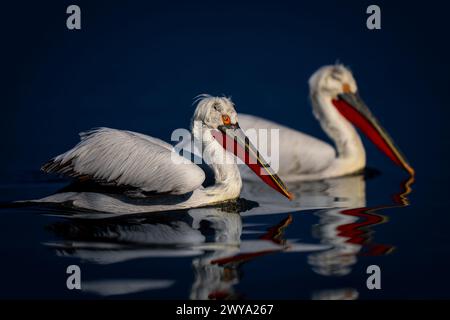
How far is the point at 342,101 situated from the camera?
928 cm

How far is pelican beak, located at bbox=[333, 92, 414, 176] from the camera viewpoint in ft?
29.7

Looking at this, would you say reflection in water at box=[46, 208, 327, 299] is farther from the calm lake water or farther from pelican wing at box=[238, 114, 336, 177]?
pelican wing at box=[238, 114, 336, 177]

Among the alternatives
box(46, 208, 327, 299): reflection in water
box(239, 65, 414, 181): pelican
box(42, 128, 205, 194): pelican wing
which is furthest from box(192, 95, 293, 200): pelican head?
box(239, 65, 414, 181): pelican

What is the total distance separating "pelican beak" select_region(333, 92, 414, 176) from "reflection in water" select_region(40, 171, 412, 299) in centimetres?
238

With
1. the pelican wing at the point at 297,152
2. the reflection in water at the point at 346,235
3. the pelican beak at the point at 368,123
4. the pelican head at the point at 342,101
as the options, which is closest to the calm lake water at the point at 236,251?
the reflection in water at the point at 346,235

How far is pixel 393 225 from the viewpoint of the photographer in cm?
575

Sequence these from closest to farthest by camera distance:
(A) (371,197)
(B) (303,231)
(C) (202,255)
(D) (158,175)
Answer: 1. (C) (202,255)
2. (B) (303,231)
3. (D) (158,175)
4. (A) (371,197)

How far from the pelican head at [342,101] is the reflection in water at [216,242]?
2.58 m

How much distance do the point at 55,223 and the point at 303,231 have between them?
6.21ft

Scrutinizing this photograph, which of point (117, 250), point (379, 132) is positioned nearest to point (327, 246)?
point (117, 250)

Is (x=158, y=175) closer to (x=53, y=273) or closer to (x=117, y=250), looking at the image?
(x=117, y=250)

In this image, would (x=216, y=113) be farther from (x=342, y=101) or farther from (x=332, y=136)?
(x=342, y=101)

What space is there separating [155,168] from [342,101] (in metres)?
3.84

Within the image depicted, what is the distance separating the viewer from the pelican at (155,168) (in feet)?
20.0
